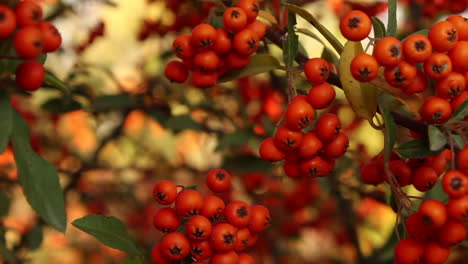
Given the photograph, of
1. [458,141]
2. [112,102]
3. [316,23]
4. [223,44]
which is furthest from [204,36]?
[112,102]

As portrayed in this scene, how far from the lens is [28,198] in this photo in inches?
54.2

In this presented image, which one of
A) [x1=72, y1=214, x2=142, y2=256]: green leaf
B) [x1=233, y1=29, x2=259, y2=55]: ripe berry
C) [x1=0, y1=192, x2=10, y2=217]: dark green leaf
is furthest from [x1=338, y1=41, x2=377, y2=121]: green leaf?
[x1=0, y1=192, x2=10, y2=217]: dark green leaf

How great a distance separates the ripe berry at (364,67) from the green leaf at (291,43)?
237 mm

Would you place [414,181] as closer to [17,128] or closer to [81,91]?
[17,128]

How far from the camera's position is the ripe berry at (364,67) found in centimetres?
133

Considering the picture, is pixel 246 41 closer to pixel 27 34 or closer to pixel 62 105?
pixel 27 34

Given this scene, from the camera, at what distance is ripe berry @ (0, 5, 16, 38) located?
3.59 feet

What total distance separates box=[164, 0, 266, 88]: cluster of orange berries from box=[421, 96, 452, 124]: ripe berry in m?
0.50

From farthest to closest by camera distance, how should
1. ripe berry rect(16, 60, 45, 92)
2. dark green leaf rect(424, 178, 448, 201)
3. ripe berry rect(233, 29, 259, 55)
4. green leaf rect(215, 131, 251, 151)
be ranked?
green leaf rect(215, 131, 251, 151)
dark green leaf rect(424, 178, 448, 201)
ripe berry rect(233, 29, 259, 55)
ripe berry rect(16, 60, 45, 92)

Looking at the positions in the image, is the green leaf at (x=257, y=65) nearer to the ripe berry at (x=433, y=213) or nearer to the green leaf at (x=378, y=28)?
the green leaf at (x=378, y=28)

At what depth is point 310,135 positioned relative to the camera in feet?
4.99

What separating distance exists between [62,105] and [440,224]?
191 centimetres

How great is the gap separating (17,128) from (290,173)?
0.79 meters

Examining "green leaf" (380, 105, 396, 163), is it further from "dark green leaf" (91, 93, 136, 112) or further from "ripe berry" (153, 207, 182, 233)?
"dark green leaf" (91, 93, 136, 112)
